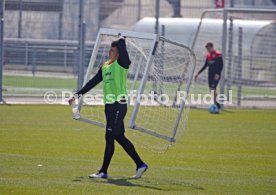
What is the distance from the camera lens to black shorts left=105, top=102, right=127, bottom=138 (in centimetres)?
1264

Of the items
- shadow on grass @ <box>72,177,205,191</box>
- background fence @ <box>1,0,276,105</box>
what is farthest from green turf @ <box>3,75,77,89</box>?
shadow on grass @ <box>72,177,205,191</box>

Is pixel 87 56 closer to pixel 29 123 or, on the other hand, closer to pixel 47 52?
pixel 47 52

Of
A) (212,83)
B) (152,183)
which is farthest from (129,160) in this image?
(212,83)

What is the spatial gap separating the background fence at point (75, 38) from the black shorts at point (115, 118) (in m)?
14.6

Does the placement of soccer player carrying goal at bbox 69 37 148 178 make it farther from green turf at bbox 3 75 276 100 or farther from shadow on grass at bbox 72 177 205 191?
green turf at bbox 3 75 276 100

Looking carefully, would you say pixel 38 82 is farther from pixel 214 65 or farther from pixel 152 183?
pixel 152 183

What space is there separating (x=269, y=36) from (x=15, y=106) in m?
9.44

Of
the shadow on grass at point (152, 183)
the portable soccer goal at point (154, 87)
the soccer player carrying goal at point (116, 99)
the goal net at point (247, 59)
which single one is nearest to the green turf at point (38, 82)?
the goal net at point (247, 59)

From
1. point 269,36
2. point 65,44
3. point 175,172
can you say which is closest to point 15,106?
point 65,44

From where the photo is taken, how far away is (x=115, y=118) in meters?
12.7

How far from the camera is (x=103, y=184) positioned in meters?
12.0

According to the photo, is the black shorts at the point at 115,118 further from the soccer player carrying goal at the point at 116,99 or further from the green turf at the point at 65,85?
the green turf at the point at 65,85

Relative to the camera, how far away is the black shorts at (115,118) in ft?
41.5

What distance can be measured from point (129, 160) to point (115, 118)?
7.31 ft
